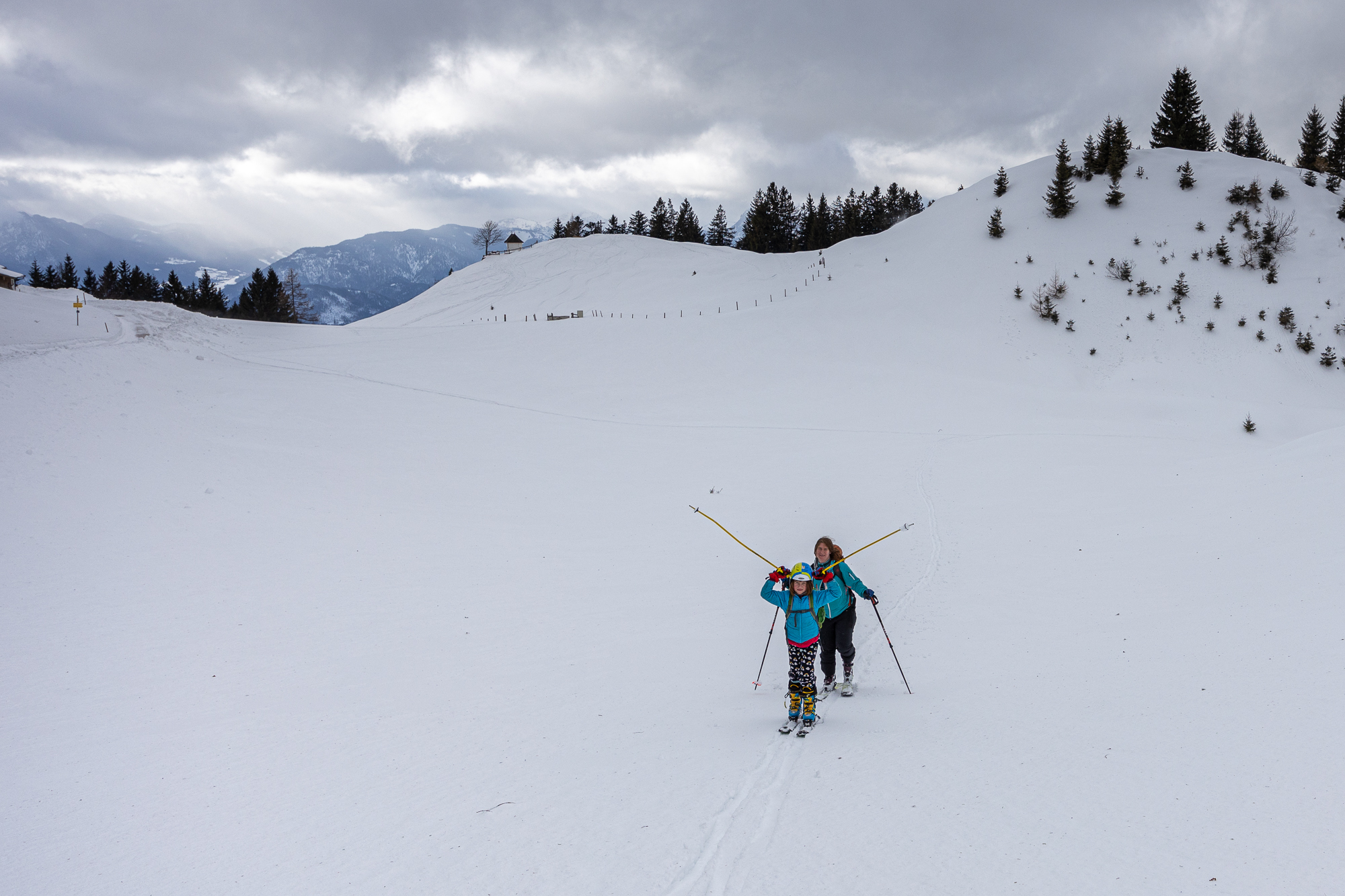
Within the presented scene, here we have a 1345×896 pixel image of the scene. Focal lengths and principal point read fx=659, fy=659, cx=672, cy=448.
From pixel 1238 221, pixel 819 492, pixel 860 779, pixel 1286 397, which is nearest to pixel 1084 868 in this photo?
pixel 860 779

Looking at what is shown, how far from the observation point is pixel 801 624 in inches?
268

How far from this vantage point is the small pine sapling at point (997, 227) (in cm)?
3959

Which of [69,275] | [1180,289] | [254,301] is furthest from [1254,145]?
[69,275]

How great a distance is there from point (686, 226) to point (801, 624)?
77.2 m

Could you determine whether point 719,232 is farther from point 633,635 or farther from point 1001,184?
Result: point 633,635

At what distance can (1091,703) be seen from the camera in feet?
20.6

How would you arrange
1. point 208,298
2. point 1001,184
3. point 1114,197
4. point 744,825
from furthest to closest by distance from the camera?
point 208,298
point 1001,184
point 1114,197
point 744,825

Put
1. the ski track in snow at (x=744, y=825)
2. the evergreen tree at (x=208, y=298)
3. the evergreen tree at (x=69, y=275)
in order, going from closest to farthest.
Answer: the ski track in snow at (x=744, y=825), the evergreen tree at (x=208, y=298), the evergreen tree at (x=69, y=275)

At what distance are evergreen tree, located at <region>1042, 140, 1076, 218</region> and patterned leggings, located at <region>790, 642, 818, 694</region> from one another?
4208 centimetres

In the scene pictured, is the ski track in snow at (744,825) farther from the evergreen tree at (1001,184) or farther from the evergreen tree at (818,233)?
the evergreen tree at (818,233)

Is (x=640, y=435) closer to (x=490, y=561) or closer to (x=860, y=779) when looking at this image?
(x=490, y=561)

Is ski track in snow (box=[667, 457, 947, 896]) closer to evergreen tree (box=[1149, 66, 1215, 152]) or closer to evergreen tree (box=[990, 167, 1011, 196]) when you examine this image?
evergreen tree (box=[990, 167, 1011, 196])

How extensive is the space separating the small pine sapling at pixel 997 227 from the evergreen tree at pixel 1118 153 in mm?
7395

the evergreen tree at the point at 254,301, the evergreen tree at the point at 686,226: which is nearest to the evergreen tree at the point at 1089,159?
the evergreen tree at the point at 686,226
